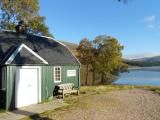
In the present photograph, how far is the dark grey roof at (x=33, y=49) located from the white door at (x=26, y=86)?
0.62m

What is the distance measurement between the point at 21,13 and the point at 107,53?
16.4 metres

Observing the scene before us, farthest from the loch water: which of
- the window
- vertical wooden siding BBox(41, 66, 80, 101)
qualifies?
the window

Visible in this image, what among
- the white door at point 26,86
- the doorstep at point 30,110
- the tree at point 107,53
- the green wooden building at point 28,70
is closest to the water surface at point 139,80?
the tree at point 107,53

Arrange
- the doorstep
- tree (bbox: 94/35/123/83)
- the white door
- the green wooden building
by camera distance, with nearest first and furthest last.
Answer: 1. the doorstep
2. the green wooden building
3. the white door
4. tree (bbox: 94/35/123/83)

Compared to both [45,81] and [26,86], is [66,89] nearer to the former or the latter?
[45,81]

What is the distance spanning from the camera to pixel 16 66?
16.3 meters

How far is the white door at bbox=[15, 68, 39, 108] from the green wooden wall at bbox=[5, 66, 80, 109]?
38cm

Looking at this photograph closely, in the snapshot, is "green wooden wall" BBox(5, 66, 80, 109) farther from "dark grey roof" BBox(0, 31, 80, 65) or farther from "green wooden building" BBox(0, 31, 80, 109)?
"dark grey roof" BBox(0, 31, 80, 65)

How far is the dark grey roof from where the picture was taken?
56.0ft

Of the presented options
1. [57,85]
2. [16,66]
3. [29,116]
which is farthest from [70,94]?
[29,116]

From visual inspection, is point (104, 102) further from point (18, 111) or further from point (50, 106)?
point (18, 111)

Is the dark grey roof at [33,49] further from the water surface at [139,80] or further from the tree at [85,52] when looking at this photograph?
the water surface at [139,80]

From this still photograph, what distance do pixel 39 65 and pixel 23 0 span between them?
72.1 feet

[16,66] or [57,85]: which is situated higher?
[16,66]
